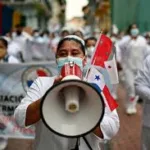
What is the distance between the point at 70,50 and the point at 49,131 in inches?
21.9

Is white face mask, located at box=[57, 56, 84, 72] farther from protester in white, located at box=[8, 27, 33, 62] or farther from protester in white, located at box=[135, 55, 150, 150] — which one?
protester in white, located at box=[8, 27, 33, 62]

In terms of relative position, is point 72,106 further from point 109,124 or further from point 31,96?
point 31,96

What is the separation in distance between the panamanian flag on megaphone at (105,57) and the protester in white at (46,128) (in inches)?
4.8

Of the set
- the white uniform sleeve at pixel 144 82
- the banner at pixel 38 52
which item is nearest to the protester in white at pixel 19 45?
the banner at pixel 38 52

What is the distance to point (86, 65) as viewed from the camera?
3.44 m

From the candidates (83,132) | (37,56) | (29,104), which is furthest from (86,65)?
(37,56)

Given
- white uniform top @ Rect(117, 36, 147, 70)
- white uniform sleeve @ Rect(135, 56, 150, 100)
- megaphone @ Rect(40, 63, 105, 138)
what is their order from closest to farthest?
1. megaphone @ Rect(40, 63, 105, 138)
2. white uniform sleeve @ Rect(135, 56, 150, 100)
3. white uniform top @ Rect(117, 36, 147, 70)

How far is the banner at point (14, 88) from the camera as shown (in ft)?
22.6

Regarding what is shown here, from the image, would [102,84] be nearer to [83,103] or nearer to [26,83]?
[83,103]

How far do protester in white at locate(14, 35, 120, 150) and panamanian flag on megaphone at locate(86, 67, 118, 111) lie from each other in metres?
0.04

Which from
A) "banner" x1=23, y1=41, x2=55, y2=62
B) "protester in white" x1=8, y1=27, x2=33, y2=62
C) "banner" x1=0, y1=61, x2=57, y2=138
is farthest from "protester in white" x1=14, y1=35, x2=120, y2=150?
"banner" x1=23, y1=41, x2=55, y2=62

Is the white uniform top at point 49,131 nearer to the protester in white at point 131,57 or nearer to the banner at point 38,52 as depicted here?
the protester in white at point 131,57

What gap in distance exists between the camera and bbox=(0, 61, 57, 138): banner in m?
6.89

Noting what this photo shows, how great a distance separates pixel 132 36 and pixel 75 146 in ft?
28.6
